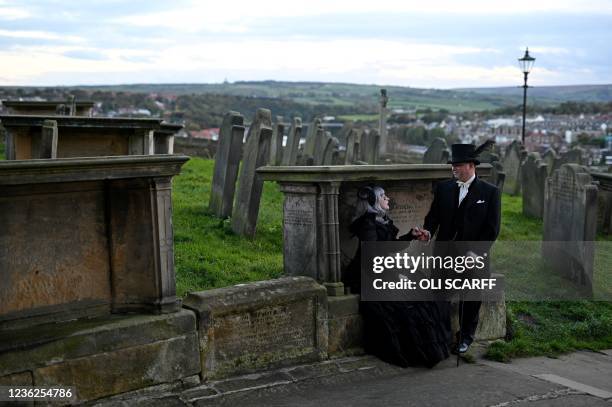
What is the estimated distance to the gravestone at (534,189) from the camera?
17.0 metres

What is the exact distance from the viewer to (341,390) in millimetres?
6293

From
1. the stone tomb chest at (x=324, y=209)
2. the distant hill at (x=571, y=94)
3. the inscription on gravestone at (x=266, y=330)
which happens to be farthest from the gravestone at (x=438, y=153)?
the distant hill at (x=571, y=94)

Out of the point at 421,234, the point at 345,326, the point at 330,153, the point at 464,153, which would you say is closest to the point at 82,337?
the point at 345,326

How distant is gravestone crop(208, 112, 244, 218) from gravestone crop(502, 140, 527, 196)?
12.2m

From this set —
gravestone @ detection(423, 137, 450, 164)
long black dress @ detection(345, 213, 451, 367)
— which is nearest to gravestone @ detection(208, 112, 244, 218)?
long black dress @ detection(345, 213, 451, 367)

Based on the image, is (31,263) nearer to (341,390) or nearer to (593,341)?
(341,390)

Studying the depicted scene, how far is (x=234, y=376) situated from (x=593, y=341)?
14.6 ft

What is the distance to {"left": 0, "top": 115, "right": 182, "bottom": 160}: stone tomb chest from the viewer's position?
1025 cm

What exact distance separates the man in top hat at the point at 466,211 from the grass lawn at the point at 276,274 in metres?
0.44

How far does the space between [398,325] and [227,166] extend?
6340mm

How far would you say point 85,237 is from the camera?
5.97m

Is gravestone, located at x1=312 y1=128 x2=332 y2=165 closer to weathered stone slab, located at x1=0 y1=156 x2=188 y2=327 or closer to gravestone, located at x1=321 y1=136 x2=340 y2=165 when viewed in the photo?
gravestone, located at x1=321 y1=136 x2=340 y2=165

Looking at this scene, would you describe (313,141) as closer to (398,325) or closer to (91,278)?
(398,325)

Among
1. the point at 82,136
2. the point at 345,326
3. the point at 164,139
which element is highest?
the point at 82,136
